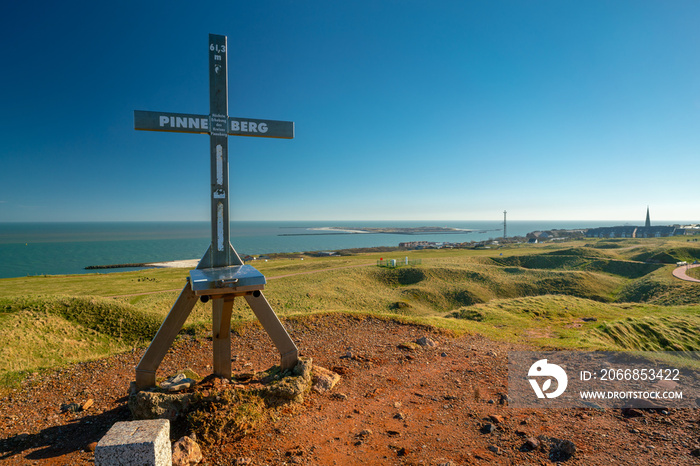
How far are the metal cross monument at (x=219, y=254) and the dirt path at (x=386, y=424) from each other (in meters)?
1.32

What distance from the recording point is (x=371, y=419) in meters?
5.75

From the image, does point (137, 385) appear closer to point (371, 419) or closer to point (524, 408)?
point (371, 419)

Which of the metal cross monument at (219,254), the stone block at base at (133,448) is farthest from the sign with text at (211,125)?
the stone block at base at (133,448)

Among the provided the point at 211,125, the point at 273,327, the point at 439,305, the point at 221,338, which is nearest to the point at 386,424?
the point at 273,327

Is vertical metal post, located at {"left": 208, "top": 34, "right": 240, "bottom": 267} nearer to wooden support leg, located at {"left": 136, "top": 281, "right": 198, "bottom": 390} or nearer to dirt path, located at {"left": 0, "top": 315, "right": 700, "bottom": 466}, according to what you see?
wooden support leg, located at {"left": 136, "top": 281, "right": 198, "bottom": 390}

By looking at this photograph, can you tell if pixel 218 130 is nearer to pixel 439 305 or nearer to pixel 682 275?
pixel 439 305

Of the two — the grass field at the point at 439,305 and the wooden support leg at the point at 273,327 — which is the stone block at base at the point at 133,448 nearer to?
the wooden support leg at the point at 273,327

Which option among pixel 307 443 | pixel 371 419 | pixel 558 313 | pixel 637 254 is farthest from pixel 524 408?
pixel 637 254

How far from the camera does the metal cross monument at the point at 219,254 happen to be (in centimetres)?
579

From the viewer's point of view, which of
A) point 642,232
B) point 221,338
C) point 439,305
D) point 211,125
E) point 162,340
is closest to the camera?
point 162,340

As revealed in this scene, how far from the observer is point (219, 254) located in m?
6.37

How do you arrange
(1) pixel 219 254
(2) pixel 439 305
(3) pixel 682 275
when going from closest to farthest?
(1) pixel 219 254 → (2) pixel 439 305 → (3) pixel 682 275

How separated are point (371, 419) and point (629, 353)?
7.26m

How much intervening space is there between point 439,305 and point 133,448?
24.8 meters
